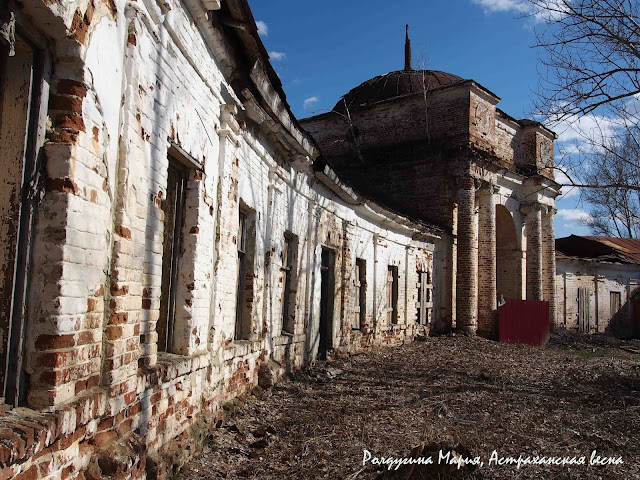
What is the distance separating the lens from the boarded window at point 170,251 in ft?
15.0

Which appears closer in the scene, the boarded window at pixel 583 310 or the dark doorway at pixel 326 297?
the dark doorway at pixel 326 297

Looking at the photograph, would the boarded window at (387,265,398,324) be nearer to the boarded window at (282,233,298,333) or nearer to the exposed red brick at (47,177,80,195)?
the boarded window at (282,233,298,333)

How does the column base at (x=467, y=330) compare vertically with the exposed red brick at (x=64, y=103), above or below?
below

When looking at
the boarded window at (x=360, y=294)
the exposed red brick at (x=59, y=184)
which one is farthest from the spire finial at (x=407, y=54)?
the exposed red brick at (x=59, y=184)

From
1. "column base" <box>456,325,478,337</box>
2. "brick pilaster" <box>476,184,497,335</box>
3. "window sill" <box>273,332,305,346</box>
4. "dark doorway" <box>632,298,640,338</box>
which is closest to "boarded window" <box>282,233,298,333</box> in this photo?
"window sill" <box>273,332,305,346</box>

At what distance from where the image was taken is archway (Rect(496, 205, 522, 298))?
20484 millimetres

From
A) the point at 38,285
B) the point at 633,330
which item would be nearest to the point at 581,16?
the point at 38,285

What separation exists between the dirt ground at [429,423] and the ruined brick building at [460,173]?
6953 mm

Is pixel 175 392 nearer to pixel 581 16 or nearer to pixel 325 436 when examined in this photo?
pixel 325 436

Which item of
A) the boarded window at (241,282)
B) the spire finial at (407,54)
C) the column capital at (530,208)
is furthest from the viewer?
the spire finial at (407,54)

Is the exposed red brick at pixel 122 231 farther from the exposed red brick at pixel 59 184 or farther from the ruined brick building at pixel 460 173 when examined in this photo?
the ruined brick building at pixel 460 173

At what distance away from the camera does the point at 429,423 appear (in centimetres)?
589

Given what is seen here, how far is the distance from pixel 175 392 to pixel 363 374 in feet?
18.1

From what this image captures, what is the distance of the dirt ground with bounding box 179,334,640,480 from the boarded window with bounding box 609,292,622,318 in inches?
708
